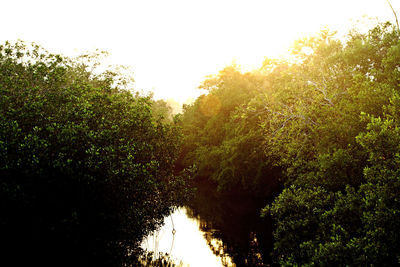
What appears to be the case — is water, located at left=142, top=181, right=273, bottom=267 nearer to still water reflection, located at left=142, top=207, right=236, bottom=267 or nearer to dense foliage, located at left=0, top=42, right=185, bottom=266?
still water reflection, located at left=142, top=207, right=236, bottom=267

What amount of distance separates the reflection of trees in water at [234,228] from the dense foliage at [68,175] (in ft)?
23.5

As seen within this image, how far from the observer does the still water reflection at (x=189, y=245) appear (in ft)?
58.1

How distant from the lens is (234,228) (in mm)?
23609

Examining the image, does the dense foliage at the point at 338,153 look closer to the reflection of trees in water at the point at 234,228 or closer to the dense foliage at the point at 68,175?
the reflection of trees in water at the point at 234,228

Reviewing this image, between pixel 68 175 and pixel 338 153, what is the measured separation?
12195 millimetres

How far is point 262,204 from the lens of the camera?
3003 cm

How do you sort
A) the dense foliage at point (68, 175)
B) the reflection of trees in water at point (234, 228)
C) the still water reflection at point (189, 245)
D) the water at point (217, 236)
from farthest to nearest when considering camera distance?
the reflection of trees in water at point (234, 228) → the water at point (217, 236) → the still water reflection at point (189, 245) → the dense foliage at point (68, 175)

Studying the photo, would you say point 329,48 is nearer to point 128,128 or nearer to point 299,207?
point 299,207

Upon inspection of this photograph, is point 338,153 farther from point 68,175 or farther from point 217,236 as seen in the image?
point 217,236

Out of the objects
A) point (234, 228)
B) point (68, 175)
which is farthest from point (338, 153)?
point (234, 228)

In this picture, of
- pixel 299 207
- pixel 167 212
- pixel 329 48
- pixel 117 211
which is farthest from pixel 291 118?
pixel 117 211

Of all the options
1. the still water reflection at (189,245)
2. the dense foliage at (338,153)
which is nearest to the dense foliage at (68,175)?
the still water reflection at (189,245)

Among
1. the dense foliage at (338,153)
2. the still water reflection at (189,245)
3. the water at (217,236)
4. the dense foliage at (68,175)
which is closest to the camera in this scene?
the dense foliage at (338,153)

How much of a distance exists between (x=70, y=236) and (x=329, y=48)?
2240 cm
